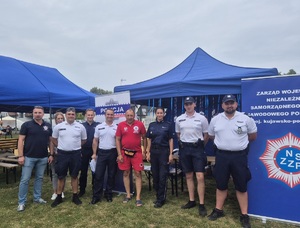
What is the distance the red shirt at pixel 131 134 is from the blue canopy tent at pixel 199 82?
0.74 metres

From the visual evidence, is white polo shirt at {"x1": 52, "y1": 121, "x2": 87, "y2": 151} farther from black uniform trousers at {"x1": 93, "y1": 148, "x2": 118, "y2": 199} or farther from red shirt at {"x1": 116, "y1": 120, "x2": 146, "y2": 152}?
red shirt at {"x1": 116, "y1": 120, "x2": 146, "y2": 152}

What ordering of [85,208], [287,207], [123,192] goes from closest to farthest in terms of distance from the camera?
1. [287,207]
2. [85,208]
3. [123,192]

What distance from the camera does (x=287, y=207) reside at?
9.86ft

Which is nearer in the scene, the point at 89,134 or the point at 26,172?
the point at 26,172

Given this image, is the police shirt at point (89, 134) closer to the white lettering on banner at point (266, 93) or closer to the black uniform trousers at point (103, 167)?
the black uniform trousers at point (103, 167)

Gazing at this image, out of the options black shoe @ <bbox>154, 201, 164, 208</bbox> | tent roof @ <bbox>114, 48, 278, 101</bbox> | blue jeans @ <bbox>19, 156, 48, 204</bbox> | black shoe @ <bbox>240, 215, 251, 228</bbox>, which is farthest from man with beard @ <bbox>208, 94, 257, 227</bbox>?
blue jeans @ <bbox>19, 156, 48, 204</bbox>

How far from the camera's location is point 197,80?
4.02m

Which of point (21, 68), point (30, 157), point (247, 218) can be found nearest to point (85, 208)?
point (30, 157)

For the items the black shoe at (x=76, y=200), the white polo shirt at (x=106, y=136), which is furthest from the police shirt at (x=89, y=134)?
the black shoe at (x=76, y=200)

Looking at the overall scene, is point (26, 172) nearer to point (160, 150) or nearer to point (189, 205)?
point (160, 150)

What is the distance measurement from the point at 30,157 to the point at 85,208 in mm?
1146

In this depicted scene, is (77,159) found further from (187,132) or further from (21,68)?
(21,68)

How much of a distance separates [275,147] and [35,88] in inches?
196

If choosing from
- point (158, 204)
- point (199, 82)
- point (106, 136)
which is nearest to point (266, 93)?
point (199, 82)
